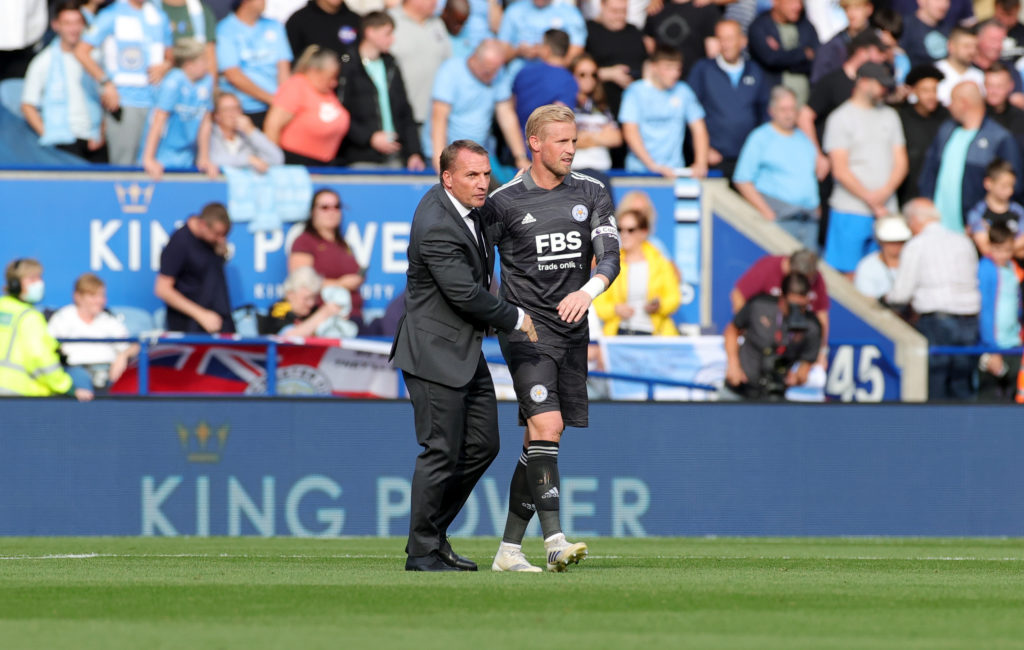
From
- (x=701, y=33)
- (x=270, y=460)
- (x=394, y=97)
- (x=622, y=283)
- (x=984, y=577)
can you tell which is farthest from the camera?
(x=701, y=33)

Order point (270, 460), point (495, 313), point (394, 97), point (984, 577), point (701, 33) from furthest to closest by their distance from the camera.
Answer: point (701, 33) → point (394, 97) → point (270, 460) → point (984, 577) → point (495, 313)

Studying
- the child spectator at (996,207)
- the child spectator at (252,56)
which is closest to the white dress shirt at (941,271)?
the child spectator at (996,207)

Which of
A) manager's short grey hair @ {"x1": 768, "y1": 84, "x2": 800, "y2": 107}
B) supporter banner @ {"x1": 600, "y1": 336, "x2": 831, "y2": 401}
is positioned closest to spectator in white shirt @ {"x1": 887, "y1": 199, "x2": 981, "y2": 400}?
supporter banner @ {"x1": 600, "y1": 336, "x2": 831, "y2": 401}

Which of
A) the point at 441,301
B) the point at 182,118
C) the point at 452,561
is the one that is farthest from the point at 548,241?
the point at 182,118

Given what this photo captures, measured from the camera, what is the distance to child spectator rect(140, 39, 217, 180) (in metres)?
15.1

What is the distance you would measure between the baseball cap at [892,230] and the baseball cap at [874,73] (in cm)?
135

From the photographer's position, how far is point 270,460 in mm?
13789

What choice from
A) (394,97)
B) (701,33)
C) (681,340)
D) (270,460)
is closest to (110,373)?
(270,460)

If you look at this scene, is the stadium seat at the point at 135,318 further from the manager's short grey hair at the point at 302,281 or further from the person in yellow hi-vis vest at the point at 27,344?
the manager's short grey hair at the point at 302,281

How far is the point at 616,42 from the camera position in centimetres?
1652

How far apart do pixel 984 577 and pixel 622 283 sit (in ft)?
21.2

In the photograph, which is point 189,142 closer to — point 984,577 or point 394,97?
point 394,97

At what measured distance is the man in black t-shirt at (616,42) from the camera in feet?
54.0

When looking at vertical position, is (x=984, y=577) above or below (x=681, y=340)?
below
